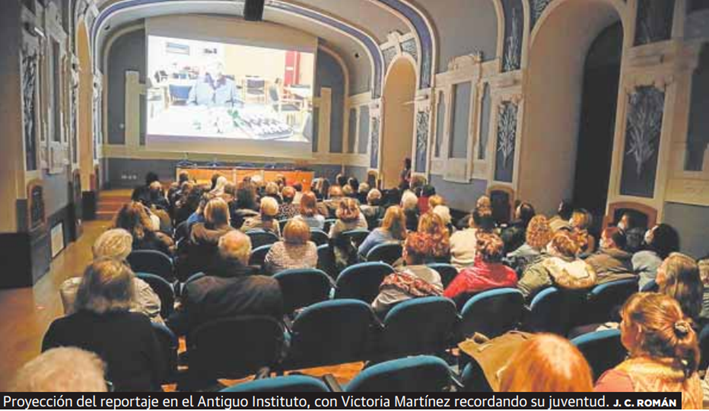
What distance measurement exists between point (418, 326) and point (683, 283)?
1.29 metres

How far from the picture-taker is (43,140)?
5477 millimetres

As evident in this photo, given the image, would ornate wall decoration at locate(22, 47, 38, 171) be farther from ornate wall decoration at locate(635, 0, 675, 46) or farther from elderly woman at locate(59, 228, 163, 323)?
ornate wall decoration at locate(635, 0, 675, 46)

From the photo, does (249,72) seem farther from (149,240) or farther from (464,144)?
(149,240)

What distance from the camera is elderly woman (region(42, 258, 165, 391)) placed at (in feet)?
5.85

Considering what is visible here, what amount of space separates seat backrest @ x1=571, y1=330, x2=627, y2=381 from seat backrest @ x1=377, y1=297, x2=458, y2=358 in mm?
680

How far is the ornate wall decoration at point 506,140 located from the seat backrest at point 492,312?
15.4 ft

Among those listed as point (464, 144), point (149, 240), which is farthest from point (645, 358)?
point (464, 144)

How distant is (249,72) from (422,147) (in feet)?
17.6

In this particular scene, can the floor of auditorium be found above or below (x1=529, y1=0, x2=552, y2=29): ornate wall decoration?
below

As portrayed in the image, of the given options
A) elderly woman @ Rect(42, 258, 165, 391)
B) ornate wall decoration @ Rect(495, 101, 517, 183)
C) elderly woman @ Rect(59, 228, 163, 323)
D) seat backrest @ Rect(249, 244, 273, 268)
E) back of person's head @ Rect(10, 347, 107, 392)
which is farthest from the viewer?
ornate wall decoration @ Rect(495, 101, 517, 183)

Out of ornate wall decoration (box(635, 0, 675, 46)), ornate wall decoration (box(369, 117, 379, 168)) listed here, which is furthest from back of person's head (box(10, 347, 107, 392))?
ornate wall decoration (box(369, 117, 379, 168))

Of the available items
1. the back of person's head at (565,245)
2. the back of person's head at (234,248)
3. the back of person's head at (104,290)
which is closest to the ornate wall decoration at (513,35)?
the back of person's head at (565,245)

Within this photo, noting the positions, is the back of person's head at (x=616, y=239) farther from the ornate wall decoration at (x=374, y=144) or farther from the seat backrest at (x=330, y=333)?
the ornate wall decoration at (x=374, y=144)

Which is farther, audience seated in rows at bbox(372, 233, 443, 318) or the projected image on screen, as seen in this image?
the projected image on screen
